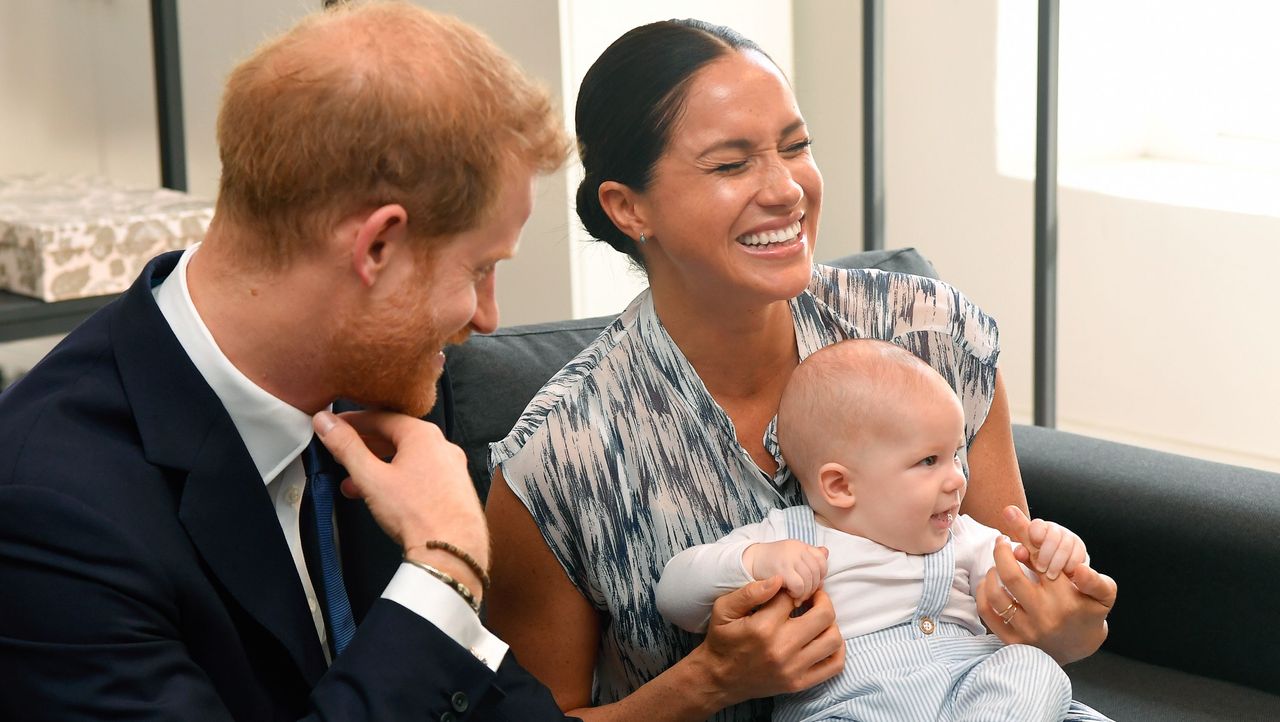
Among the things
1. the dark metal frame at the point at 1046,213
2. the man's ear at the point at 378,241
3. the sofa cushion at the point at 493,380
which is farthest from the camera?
Answer: the dark metal frame at the point at 1046,213

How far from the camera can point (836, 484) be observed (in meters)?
1.60

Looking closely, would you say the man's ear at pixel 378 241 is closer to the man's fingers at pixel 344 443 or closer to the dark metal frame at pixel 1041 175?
→ the man's fingers at pixel 344 443

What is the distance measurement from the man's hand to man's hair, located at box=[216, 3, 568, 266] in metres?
0.19

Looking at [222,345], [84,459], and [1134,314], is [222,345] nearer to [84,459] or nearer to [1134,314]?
[84,459]

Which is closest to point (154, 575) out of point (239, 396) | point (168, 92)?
point (239, 396)

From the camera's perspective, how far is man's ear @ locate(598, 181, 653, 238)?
5.65 feet

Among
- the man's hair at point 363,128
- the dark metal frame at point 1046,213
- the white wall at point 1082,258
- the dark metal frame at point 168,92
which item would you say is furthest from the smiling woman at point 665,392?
the white wall at point 1082,258

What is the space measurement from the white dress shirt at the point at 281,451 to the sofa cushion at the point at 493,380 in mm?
569

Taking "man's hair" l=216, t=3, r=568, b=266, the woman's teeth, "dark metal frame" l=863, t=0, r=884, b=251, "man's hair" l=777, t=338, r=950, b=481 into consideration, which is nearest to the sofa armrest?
"man's hair" l=777, t=338, r=950, b=481

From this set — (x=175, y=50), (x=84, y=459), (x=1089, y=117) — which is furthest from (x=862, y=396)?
(x=1089, y=117)

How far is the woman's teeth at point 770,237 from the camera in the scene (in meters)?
1.65

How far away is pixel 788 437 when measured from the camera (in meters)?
1.63

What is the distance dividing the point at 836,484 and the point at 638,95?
519 millimetres

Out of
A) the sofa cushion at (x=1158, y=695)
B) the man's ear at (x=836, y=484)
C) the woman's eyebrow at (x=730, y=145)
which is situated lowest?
the sofa cushion at (x=1158, y=695)
